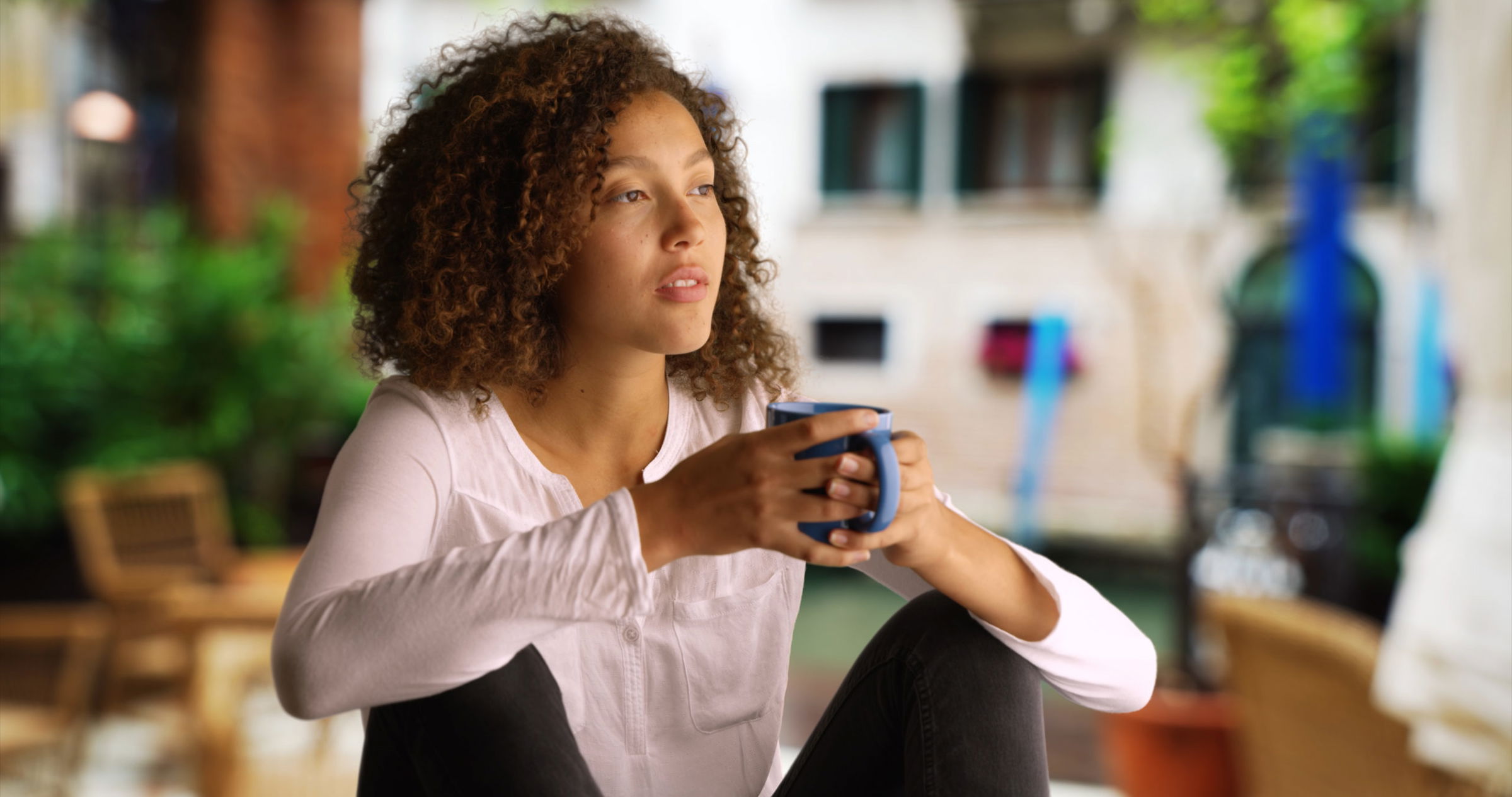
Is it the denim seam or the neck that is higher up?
the neck

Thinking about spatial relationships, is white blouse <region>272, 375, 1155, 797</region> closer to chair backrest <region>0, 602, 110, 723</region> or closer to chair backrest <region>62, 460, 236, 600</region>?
chair backrest <region>0, 602, 110, 723</region>

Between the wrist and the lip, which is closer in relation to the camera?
the wrist

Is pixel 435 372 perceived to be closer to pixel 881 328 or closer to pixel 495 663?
pixel 495 663

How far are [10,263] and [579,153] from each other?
15.4 ft

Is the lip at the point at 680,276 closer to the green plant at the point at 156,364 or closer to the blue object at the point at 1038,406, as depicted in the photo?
the green plant at the point at 156,364

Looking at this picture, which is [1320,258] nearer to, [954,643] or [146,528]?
[146,528]

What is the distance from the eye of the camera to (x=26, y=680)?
8.71ft

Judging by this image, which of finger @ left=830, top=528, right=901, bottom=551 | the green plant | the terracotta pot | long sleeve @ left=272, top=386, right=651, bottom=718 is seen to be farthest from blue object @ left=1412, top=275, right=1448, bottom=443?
long sleeve @ left=272, top=386, right=651, bottom=718

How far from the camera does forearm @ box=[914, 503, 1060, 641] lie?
3.19 ft

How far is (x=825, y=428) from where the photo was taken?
0.84 m

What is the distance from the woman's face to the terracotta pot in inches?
89.8

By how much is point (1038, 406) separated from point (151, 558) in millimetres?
6993

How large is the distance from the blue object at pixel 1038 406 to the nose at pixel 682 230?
8.60 m

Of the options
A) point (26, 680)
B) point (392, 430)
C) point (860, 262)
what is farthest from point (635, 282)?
point (860, 262)
